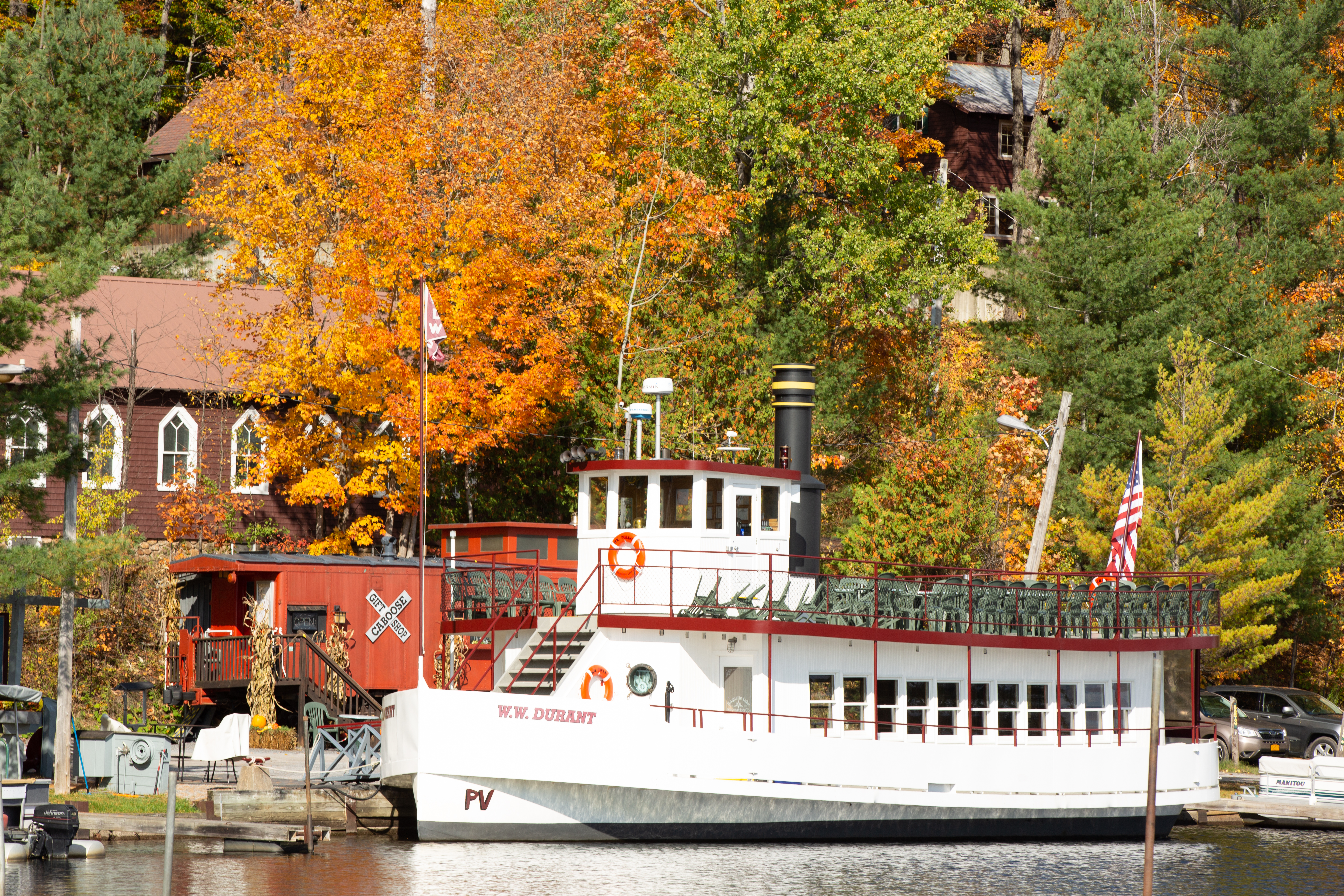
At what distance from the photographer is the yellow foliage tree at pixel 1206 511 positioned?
37875 mm

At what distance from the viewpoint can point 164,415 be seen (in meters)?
41.6

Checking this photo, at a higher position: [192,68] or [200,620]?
[192,68]

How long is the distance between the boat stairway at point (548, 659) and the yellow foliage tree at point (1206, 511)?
60.0 feet

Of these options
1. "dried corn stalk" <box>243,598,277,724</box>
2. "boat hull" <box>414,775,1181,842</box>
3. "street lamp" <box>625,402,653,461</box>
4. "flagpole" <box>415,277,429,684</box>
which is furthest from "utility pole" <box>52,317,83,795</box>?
"street lamp" <box>625,402,653,461</box>

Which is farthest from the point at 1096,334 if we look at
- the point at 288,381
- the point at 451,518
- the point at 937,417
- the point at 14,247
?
the point at 14,247

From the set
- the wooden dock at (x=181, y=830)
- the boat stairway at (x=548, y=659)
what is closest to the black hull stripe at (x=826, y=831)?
the wooden dock at (x=181, y=830)

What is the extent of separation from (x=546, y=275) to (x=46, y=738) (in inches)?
633

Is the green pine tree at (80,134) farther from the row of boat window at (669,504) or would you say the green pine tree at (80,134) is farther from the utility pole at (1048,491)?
the utility pole at (1048,491)

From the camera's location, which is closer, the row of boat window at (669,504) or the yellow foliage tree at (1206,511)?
the row of boat window at (669,504)

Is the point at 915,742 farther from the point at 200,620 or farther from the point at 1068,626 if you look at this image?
the point at 200,620

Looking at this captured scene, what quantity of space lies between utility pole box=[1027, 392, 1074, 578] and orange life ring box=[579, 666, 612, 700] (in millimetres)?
10353

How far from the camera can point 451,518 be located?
137 ft

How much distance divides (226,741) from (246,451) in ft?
57.6

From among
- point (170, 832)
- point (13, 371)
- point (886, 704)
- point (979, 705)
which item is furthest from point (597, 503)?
point (170, 832)
